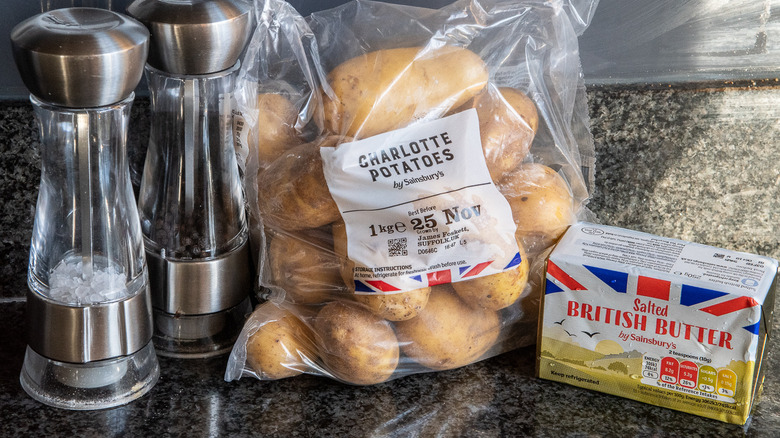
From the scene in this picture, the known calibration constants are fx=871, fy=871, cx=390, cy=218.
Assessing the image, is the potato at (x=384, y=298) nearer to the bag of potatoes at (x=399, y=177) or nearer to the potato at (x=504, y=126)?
the bag of potatoes at (x=399, y=177)

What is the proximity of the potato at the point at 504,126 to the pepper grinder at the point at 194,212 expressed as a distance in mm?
221

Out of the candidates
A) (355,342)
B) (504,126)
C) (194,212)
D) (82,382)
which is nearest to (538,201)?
(504,126)

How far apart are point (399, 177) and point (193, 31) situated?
8.2 inches

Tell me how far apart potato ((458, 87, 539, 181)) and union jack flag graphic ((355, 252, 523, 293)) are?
8cm

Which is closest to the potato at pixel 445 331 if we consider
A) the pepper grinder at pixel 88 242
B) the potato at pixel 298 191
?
the potato at pixel 298 191

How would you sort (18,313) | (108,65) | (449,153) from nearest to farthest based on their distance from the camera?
(108,65) → (449,153) → (18,313)

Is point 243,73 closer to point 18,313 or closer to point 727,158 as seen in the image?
point 18,313

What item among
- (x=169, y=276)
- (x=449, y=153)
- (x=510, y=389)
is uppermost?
(x=449, y=153)

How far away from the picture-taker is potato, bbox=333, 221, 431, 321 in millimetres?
756

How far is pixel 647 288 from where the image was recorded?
743mm

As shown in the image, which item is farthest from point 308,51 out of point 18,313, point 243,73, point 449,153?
point 18,313

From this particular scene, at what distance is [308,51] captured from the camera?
782mm

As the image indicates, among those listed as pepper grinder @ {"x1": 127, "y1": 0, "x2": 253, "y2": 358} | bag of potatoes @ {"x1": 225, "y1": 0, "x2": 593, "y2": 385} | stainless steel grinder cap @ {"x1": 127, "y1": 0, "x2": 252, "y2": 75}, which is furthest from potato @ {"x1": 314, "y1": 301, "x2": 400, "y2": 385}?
stainless steel grinder cap @ {"x1": 127, "y1": 0, "x2": 252, "y2": 75}

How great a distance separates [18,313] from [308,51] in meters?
0.42
